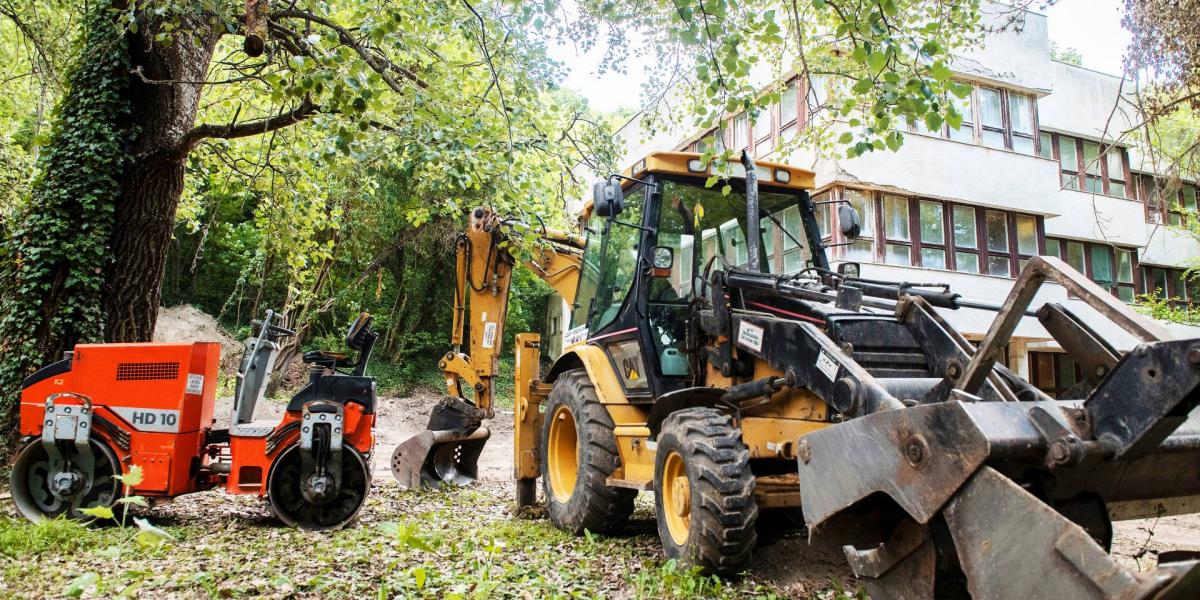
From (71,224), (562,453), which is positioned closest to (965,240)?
(562,453)

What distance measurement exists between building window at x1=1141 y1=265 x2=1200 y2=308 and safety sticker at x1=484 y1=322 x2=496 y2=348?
19.8 metres

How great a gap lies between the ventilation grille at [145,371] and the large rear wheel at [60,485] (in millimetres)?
559

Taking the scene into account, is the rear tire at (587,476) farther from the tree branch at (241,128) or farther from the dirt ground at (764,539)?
the tree branch at (241,128)

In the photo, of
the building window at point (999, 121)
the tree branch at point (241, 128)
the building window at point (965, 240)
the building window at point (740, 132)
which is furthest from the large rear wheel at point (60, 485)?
the building window at point (999, 121)

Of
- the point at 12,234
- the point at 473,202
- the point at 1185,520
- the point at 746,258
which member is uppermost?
the point at 473,202

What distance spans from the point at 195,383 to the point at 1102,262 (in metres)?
21.0

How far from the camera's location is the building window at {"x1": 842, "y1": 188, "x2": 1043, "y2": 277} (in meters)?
15.6

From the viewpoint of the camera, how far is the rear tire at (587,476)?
6.14 meters

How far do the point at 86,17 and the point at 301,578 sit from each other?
24.5ft

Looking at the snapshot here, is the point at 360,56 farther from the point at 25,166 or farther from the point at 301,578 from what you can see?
the point at 25,166

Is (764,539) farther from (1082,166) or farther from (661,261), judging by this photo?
(1082,166)

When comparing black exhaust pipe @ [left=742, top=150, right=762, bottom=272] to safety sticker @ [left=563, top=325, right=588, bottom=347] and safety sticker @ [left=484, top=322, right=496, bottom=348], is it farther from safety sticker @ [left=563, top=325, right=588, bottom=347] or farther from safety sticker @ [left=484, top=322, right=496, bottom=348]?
safety sticker @ [left=484, top=322, right=496, bottom=348]

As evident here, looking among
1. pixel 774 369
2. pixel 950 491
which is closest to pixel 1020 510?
pixel 950 491

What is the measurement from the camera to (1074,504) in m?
3.33
